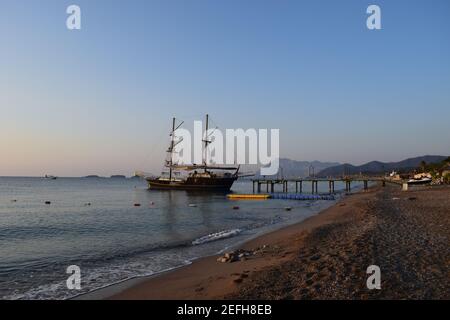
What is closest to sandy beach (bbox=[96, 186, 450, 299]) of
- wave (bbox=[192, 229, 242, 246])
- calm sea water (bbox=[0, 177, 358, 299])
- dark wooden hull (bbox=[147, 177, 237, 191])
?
calm sea water (bbox=[0, 177, 358, 299])

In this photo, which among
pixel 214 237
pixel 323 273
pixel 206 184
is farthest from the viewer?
pixel 206 184

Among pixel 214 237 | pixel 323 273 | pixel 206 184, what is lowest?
pixel 206 184

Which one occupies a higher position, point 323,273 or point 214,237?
point 323,273

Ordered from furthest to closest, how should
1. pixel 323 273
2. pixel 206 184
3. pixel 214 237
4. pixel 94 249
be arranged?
1. pixel 206 184
2. pixel 214 237
3. pixel 94 249
4. pixel 323 273

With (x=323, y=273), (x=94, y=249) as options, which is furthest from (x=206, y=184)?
(x=323, y=273)

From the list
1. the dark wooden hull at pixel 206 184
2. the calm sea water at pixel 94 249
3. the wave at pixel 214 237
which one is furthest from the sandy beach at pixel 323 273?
the dark wooden hull at pixel 206 184

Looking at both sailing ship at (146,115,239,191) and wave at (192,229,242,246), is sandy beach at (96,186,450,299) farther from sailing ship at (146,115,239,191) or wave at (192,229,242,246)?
sailing ship at (146,115,239,191)

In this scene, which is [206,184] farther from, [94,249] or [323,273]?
[323,273]

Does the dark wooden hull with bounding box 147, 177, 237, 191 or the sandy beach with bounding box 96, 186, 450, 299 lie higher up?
the sandy beach with bounding box 96, 186, 450, 299

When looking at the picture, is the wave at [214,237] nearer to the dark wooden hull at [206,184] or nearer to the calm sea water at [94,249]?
the calm sea water at [94,249]

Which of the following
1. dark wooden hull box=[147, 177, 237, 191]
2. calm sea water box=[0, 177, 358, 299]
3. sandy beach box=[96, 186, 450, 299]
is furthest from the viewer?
dark wooden hull box=[147, 177, 237, 191]
